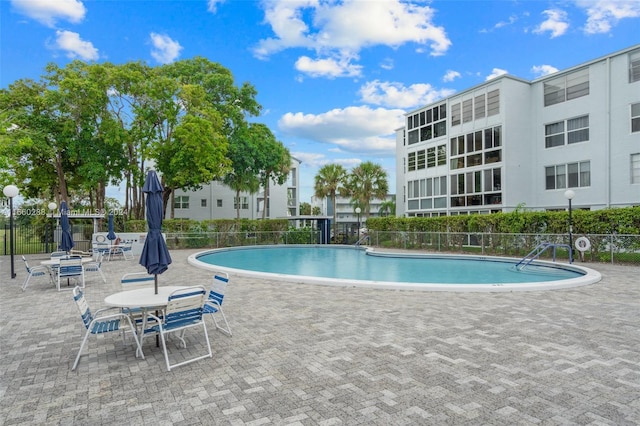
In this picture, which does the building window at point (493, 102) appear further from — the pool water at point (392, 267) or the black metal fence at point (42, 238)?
the black metal fence at point (42, 238)

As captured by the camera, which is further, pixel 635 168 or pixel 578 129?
pixel 578 129

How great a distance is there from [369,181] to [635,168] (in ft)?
→ 75.4

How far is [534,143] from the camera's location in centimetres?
2548

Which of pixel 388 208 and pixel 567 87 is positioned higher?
pixel 567 87

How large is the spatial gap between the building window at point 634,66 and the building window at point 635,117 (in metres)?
1.35

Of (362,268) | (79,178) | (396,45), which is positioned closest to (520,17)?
(396,45)

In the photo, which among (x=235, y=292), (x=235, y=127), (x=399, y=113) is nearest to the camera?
(x=235, y=292)

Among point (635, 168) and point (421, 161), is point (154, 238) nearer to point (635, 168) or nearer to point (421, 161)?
point (635, 168)

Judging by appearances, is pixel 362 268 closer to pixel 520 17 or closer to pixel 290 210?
pixel 520 17

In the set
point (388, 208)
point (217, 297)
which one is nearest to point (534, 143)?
point (217, 297)

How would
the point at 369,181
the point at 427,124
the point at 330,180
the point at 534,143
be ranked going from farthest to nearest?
the point at 330,180, the point at 369,181, the point at 427,124, the point at 534,143

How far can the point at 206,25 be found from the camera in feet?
59.4

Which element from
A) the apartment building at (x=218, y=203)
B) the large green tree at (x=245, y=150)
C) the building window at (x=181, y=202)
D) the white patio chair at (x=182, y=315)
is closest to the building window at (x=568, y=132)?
the large green tree at (x=245, y=150)

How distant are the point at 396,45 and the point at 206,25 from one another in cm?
939
